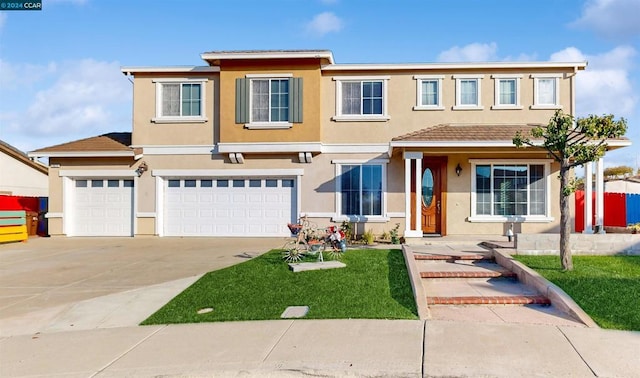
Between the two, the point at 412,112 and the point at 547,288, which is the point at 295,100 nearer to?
the point at 412,112

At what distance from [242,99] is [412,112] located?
19.3 ft

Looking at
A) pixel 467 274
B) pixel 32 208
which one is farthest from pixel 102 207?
pixel 467 274

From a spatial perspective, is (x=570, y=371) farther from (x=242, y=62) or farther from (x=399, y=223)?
(x=242, y=62)

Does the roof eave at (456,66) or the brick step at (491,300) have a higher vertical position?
the roof eave at (456,66)

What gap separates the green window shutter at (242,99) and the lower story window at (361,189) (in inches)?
150

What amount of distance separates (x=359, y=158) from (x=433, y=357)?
11.5m

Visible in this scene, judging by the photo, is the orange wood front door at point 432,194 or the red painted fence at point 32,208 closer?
the orange wood front door at point 432,194

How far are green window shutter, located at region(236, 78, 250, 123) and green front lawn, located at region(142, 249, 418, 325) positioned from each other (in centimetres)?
712

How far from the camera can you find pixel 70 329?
286 inches

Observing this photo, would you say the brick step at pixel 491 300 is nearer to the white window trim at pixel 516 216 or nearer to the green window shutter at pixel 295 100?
the white window trim at pixel 516 216

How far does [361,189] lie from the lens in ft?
54.3

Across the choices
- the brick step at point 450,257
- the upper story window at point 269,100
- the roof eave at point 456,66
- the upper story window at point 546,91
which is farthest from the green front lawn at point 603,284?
the upper story window at point 269,100

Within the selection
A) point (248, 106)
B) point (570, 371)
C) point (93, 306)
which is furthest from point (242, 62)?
point (570, 371)

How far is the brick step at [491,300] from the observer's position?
7.88 m
